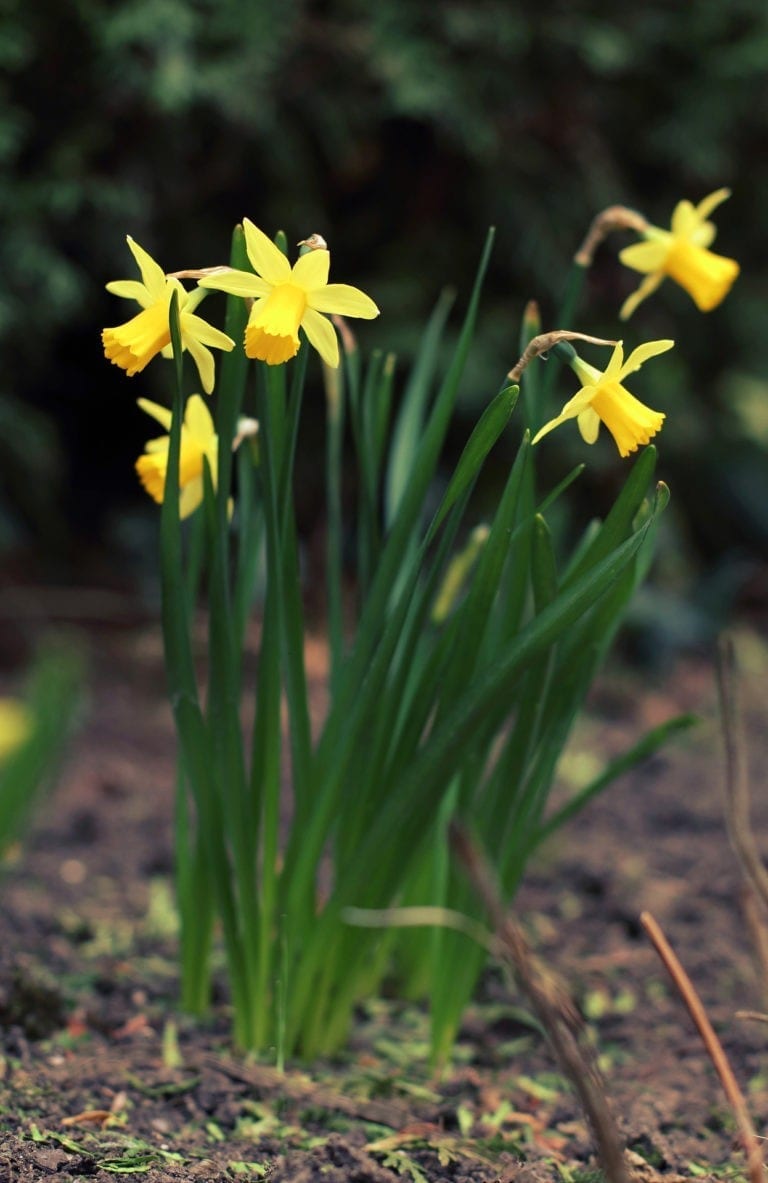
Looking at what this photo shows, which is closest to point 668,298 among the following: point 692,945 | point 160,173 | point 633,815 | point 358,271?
point 358,271

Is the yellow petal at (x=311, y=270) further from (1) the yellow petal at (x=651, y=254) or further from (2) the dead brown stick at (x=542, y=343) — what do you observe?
(1) the yellow petal at (x=651, y=254)

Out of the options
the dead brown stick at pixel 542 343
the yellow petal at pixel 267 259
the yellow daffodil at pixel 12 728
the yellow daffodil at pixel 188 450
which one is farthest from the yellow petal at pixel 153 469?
the yellow daffodil at pixel 12 728

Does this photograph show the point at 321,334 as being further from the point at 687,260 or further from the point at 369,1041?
the point at 369,1041

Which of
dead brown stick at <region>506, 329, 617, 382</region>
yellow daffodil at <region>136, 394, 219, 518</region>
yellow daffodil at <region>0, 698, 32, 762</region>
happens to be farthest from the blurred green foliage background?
dead brown stick at <region>506, 329, 617, 382</region>

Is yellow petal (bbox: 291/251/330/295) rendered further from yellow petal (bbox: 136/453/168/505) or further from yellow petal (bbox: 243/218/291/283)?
yellow petal (bbox: 136/453/168/505)

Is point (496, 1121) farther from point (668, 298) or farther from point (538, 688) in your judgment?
point (668, 298)
